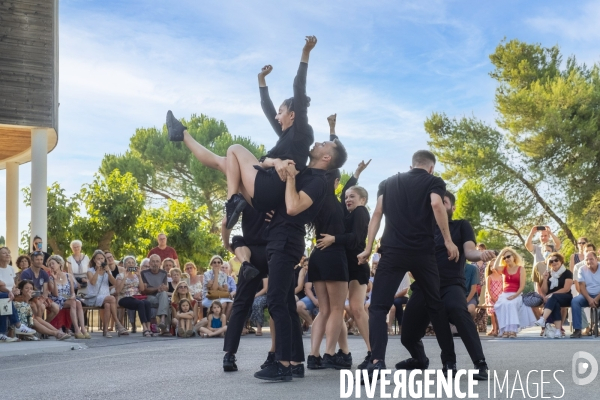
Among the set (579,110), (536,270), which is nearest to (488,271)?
(536,270)

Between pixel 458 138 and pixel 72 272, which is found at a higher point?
pixel 458 138

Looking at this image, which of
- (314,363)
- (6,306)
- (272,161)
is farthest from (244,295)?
(6,306)

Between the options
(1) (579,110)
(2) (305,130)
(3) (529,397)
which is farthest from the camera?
(1) (579,110)

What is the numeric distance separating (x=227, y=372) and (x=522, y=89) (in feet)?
120

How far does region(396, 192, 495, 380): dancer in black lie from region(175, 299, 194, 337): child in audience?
10.4 meters

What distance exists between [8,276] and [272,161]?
10.4 m

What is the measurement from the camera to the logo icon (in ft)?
24.5

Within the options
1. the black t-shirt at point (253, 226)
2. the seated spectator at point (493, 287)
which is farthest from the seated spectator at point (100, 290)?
the black t-shirt at point (253, 226)

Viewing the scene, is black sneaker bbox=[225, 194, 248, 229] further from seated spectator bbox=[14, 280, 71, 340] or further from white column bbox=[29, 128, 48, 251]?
white column bbox=[29, 128, 48, 251]

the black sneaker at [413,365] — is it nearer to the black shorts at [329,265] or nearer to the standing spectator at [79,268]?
the black shorts at [329,265]

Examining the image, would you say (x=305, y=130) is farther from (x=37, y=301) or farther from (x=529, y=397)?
(x=37, y=301)

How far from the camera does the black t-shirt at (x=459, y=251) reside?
8.04 meters

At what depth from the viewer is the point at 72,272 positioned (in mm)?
19328

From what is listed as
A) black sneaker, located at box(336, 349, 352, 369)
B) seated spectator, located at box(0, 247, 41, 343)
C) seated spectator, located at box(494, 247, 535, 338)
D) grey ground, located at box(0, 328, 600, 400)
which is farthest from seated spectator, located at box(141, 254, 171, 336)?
black sneaker, located at box(336, 349, 352, 369)
